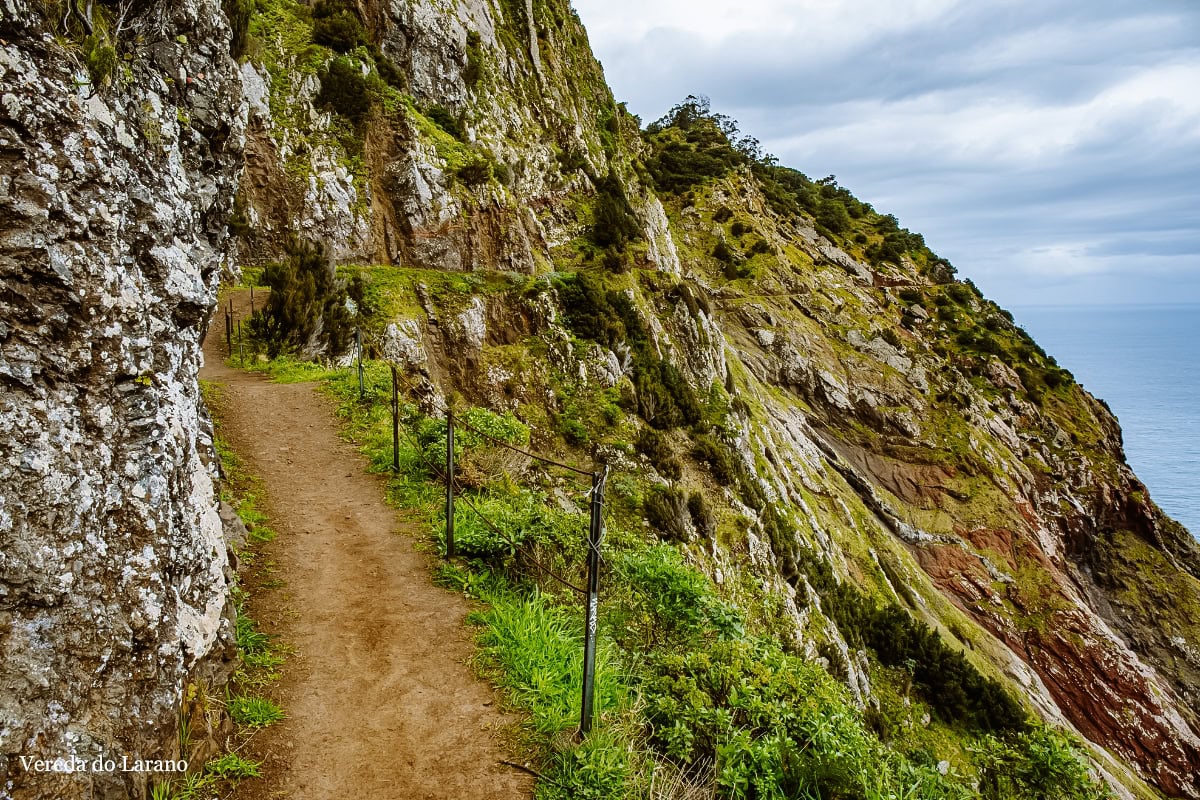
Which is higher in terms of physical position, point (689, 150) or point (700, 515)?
point (689, 150)

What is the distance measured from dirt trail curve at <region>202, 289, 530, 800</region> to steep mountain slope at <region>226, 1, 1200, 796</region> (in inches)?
391

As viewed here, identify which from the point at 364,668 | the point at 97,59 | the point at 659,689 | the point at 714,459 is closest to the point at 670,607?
the point at 659,689

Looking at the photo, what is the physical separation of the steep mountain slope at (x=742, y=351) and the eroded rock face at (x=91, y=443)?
13.3 m

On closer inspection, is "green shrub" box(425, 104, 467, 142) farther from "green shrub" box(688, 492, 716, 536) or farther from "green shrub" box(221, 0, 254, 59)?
"green shrub" box(221, 0, 254, 59)

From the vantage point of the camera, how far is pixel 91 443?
3.42 metres

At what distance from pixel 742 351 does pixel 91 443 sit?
42941 millimetres

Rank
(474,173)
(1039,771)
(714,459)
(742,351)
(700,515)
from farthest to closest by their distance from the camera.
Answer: (742,351)
(474,173)
(714,459)
(700,515)
(1039,771)

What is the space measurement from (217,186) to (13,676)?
4629 mm

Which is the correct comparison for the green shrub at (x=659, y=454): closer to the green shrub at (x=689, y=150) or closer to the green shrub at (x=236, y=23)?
the green shrub at (x=236, y=23)

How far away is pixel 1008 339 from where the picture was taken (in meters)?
58.1

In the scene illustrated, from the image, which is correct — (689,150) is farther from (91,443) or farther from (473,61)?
(91,443)

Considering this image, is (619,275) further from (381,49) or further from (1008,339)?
(1008,339)

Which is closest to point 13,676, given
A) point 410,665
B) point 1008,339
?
point 410,665

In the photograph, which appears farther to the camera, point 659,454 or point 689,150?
point 689,150
